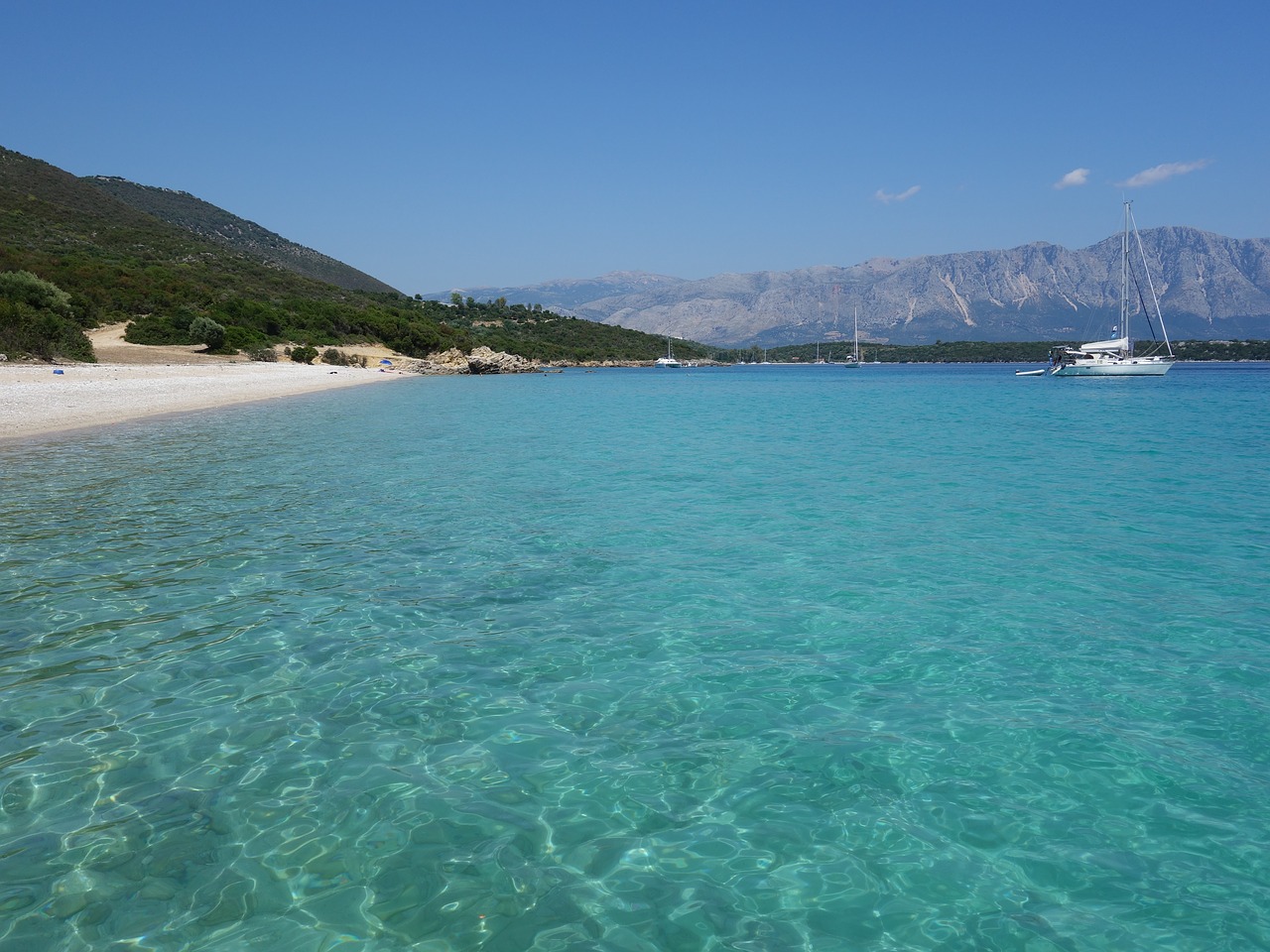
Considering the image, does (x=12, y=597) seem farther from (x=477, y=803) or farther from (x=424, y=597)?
(x=477, y=803)

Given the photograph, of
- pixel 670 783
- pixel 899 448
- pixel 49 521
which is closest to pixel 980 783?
pixel 670 783

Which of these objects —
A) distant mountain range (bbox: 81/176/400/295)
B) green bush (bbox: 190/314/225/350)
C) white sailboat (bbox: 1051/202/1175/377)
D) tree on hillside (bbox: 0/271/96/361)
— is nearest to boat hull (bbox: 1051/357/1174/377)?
white sailboat (bbox: 1051/202/1175/377)

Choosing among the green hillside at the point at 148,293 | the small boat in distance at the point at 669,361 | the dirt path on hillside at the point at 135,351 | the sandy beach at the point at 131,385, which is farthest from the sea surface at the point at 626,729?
the small boat in distance at the point at 669,361

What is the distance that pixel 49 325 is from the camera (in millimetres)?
39406

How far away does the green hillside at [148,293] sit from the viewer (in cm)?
4512

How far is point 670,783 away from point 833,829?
963mm

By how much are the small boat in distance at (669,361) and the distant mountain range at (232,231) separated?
55892mm

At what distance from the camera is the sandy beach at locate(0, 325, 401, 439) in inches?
944

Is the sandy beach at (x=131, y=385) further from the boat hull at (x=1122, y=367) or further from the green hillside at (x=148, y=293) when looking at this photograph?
the boat hull at (x=1122, y=367)

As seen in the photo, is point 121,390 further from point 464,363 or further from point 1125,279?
point 1125,279

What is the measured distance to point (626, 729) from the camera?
5223 millimetres

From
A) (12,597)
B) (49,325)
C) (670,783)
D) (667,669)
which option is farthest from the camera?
(49,325)

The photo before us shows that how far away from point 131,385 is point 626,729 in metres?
35.8

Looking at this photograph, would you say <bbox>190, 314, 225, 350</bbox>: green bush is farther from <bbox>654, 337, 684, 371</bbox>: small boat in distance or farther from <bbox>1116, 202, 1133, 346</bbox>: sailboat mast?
<bbox>654, 337, 684, 371</bbox>: small boat in distance
